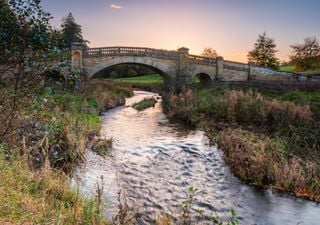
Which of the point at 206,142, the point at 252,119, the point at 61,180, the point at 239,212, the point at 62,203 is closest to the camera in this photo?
the point at 62,203

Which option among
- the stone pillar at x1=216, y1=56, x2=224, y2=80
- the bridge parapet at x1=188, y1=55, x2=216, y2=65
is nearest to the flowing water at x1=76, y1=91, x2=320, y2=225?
the bridge parapet at x1=188, y1=55, x2=216, y2=65

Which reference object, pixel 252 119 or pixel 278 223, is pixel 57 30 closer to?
pixel 278 223

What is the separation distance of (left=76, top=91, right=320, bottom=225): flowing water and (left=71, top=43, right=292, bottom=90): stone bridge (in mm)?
16920

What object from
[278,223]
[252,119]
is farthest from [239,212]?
[252,119]

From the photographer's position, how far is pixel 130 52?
100ft

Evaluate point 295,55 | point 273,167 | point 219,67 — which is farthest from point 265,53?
point 273,167

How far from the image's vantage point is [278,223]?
6.43 metres

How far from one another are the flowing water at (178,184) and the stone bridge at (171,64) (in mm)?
16920

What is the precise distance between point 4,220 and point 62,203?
57.0 inches

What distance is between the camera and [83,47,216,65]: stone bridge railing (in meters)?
28.7

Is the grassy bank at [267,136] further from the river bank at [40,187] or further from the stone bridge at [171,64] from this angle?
the stone bridge at [171,64]

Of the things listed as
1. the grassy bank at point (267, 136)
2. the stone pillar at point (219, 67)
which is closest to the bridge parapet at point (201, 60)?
the stone pillar at point (219, 67)

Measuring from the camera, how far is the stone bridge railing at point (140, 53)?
28.7 m

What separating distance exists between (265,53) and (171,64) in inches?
1094
